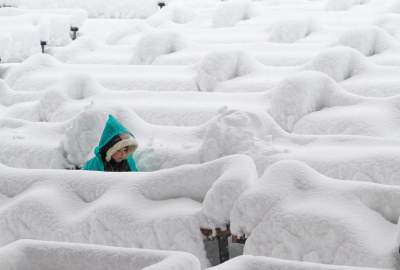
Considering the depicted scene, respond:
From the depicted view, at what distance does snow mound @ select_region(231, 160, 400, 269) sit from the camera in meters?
3.57

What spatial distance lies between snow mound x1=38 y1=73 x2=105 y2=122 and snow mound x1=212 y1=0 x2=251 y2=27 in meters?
5.38

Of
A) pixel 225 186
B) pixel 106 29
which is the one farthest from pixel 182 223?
pixel 106 29

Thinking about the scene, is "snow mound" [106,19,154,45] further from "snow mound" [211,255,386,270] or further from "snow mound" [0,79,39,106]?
"snow mound" [211,255,386,270]

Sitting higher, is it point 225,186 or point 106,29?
point 225,186

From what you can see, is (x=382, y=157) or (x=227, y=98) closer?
(x=382, y=157)

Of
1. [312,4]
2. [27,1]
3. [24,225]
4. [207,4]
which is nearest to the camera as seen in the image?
[24,225]

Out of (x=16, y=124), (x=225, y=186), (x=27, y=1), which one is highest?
(x=225, y=186)

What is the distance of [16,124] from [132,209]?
3.03 m

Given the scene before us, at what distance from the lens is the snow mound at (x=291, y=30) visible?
10734mm

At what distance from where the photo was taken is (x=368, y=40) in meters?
8.78

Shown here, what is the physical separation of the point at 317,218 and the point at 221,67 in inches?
186

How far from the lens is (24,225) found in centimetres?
428

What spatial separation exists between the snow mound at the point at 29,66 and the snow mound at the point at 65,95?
2117 millimetres

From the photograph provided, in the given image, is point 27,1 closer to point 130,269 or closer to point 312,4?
point 312,4
